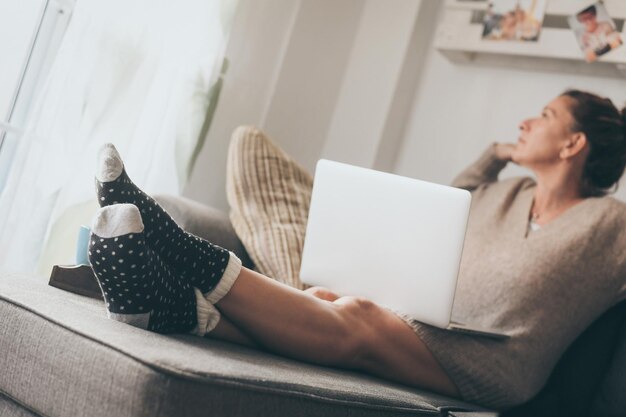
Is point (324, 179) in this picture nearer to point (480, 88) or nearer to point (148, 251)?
point (148, 251)

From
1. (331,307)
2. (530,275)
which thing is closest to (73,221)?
(331,307)

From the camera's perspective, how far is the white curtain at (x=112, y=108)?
187cm

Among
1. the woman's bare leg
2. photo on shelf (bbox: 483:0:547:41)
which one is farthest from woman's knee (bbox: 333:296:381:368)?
photo on shelf (bbox: 483:0:547:41)

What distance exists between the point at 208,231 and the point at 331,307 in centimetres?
59

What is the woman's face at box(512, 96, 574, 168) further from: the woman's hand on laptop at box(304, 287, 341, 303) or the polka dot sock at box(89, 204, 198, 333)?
the polka dot sock at box(89, 204, 198, 333)

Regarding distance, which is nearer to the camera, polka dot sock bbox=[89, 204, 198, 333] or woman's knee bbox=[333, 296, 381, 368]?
polka dot sock bbox=[89, 204, 198, 333]

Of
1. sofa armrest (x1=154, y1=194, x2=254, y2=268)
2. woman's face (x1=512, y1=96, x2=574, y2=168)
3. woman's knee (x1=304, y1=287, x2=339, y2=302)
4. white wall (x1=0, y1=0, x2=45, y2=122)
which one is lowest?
woman's knee (x1=304, y1=287, x2=339, y2=302)

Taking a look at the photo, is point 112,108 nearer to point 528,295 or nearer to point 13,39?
point 13,39

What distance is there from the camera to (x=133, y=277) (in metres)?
1.21

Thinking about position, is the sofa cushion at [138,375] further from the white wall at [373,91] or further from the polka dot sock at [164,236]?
the white wall at [373,91]

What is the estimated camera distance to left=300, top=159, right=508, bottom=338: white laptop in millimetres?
1493

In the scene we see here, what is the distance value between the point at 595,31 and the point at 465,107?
532 millimetres

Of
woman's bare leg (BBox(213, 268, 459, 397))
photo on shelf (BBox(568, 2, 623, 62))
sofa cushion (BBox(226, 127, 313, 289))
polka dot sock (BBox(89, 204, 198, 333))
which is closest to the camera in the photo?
polka dot sock (BBox(89, 204, 198, 333))

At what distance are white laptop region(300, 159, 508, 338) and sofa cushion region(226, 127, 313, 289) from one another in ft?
1.26
